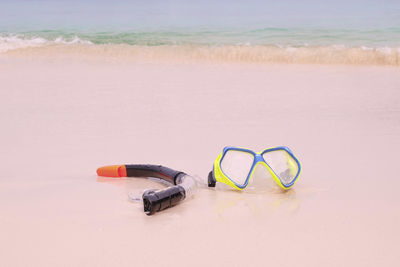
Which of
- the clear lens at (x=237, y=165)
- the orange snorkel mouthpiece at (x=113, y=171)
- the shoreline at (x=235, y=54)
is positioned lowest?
the shoreline at (x=235, y=54)

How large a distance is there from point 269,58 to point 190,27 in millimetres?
3416

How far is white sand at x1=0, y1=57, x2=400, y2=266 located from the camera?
4.64 feet

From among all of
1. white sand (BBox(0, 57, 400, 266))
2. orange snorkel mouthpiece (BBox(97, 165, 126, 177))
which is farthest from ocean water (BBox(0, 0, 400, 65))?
orange snorkel mouthpiece (BBox(97, 165, 126, 177))

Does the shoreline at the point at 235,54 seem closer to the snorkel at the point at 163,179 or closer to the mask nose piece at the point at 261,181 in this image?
the snorkel at the point at 163,179

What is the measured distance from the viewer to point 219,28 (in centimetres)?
1071

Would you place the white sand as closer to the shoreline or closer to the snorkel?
the snorkel

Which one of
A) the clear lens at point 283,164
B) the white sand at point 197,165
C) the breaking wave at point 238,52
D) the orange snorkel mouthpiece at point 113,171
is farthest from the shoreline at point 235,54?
the clear lens at point 283,164

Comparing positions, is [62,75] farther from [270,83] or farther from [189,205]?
[189,205]

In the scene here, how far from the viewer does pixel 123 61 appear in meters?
6.91

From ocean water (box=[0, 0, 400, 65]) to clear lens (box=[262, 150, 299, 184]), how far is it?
588cm

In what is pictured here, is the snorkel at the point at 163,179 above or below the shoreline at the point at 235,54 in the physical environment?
above

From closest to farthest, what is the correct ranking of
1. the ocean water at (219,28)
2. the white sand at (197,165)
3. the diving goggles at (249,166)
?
the white sand at (197,165) < the diving goggles at (249,166) < the ocean water at (219,28)

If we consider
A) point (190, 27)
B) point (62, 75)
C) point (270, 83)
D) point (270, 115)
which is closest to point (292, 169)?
point (270, 115)

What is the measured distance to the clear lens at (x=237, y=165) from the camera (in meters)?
1.98
